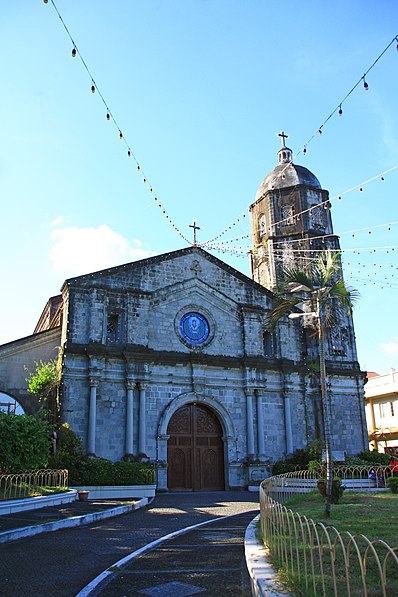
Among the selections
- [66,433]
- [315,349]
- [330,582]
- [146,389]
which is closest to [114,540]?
[330,582]

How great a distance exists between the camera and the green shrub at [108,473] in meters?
19.6

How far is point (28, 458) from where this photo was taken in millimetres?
16438

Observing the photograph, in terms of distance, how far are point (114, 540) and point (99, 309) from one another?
46.7ft

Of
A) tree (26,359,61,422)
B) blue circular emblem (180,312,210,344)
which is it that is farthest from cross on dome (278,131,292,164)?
tree (26,359,61,422)

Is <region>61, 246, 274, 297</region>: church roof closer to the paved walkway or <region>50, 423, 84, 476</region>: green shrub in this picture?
<region>50, 423, 84, 476</region>: green shrub

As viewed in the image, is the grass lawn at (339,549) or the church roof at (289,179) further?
the church roof at (289,179)

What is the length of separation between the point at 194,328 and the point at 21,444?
36.6ft

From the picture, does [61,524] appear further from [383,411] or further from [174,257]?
[383,411]

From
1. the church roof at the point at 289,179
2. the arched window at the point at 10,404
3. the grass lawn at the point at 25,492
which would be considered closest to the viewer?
the grass lawn at the point at 25,492

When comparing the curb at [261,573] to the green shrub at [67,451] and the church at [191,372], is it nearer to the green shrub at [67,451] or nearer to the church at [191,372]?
the green shrub at [67,451]

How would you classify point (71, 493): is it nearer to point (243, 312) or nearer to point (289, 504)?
point (289, 504)

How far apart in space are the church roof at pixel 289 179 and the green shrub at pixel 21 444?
19516 millimetres

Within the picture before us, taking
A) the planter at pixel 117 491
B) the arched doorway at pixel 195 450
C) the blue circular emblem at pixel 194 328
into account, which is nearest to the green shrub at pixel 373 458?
the arched doorway at pixel 195 450

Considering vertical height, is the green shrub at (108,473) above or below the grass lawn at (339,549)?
above
